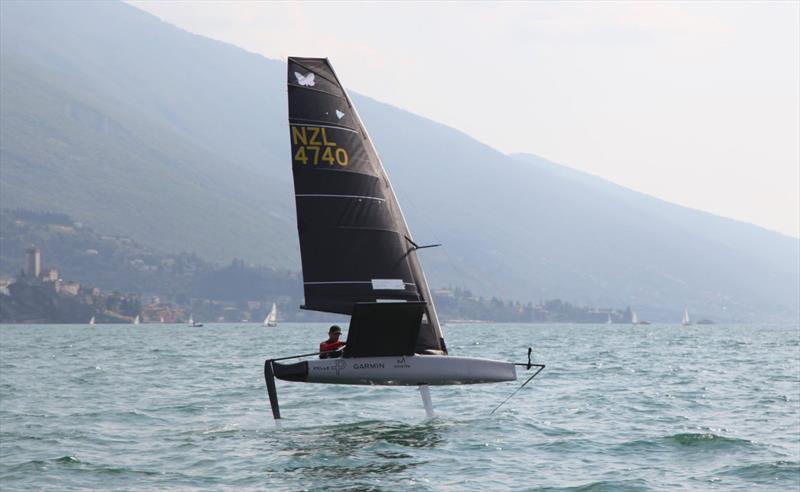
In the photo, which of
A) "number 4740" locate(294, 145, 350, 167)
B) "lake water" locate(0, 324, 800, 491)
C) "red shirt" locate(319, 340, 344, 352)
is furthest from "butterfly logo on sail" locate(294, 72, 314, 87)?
"lake water" locate(0, 324, 800, 491)

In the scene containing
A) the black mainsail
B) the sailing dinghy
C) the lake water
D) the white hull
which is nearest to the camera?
the lake water

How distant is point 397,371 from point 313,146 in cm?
621

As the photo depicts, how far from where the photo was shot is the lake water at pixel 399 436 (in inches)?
964

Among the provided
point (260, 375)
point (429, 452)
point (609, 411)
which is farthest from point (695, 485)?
point (260, 375)

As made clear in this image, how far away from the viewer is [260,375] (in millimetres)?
57438

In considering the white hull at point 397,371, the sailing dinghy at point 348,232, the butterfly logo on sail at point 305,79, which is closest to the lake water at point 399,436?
the white hull at point 397,371

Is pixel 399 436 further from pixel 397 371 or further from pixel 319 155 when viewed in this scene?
pixel 319 155

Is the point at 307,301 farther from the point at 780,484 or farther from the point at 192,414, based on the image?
the point at 780,484

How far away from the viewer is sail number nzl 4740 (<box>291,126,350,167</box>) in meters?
31.3

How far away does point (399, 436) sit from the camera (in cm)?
3033

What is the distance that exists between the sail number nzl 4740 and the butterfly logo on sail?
44.2 inches

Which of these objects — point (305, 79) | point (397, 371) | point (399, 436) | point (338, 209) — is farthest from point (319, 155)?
point (399, 436)

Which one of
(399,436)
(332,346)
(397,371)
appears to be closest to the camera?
(397,371)

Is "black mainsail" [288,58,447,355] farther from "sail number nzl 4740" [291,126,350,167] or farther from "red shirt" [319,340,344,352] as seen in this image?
"red shirt" [319,340,344,352]
